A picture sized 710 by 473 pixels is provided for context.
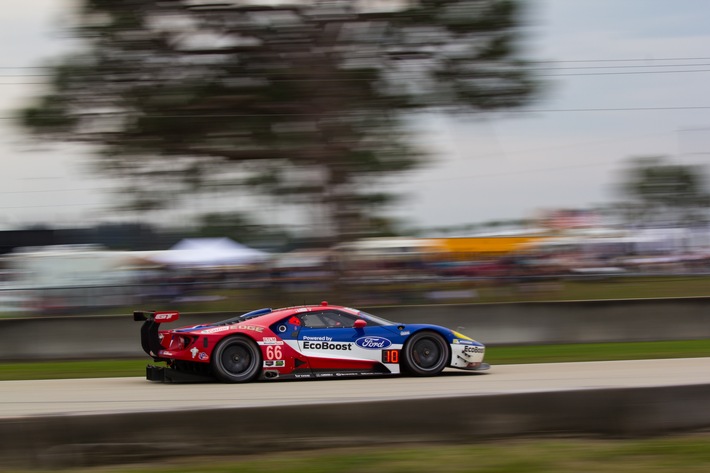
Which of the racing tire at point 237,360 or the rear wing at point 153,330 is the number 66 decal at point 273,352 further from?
the rear wing at point 153,330

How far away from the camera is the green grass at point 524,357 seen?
42.9 feet

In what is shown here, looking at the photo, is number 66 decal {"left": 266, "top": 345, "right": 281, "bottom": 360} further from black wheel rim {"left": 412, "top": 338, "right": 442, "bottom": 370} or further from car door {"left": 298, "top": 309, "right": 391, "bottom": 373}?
black wheel rim {"left": 412, "top": 338, "right": 442, "bottom": 370}

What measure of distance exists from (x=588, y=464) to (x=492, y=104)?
14.4 m

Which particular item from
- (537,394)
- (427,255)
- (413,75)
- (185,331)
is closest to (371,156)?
(413,75)

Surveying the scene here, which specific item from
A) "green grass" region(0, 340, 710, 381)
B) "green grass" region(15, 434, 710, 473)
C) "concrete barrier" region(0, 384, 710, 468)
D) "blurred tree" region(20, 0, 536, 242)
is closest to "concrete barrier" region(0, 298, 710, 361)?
"green grass" region(0, 340, 710, 381)

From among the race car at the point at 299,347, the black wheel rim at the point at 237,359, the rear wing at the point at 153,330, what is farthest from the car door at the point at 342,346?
the rear wing at the point at 153,330

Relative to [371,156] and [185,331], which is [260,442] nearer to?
[185,331]

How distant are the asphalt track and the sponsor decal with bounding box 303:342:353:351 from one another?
395 mm

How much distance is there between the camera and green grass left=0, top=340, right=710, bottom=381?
13.1 meters

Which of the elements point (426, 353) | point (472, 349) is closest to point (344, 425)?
point (426, 353)

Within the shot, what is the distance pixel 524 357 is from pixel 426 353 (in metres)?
3.99

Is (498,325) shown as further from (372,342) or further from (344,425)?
(344,425)

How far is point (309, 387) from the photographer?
9.73 metres

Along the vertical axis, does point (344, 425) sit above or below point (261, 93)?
below
